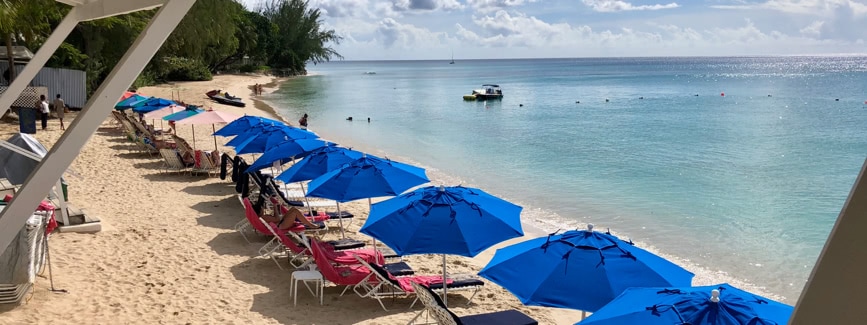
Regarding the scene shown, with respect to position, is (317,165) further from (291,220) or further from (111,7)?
(111,7)

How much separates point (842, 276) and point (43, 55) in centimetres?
379

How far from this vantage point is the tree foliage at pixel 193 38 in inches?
866

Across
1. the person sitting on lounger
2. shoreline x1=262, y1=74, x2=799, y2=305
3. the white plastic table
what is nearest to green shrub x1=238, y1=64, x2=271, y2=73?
shoreline x1=262, y1=74, x2=799, y2=305

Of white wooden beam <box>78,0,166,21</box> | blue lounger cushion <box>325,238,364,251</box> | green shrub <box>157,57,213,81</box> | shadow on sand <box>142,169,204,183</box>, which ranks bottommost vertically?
shadow on sand <box>142,169,204,183</box>

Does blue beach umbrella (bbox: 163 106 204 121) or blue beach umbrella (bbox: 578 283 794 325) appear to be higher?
blue beach umbrella (bbox: 163 106 204 121)

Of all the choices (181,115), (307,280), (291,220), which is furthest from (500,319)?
(181,115)

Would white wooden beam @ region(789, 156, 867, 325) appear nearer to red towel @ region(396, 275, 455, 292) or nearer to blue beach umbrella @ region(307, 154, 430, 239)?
red towel @ region(396, 275, 455, 292)

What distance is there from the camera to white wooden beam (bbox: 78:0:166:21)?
260 centimetres

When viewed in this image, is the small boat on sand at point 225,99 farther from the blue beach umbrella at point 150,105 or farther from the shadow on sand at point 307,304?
the shadow on sand at point 307,304

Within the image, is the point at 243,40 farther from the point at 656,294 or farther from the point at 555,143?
the point at 656,294

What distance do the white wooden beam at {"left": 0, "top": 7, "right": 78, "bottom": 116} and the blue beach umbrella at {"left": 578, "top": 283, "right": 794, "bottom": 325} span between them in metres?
3.07

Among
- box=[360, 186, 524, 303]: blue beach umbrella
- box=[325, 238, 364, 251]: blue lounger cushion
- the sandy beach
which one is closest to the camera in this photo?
box=[360, 186, 524, 303]: blue beach umbrella

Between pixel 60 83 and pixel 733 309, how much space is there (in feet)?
80.4

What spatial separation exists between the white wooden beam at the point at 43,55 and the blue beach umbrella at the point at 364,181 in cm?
419
